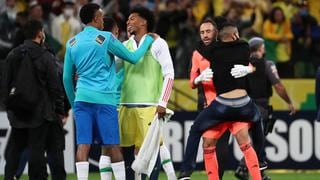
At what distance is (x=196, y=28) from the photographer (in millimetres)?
24891

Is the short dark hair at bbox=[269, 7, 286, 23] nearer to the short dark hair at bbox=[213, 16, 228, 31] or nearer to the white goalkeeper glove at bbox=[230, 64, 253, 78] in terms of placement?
the short dark hair at bbox=[213, 16, 228, 31]

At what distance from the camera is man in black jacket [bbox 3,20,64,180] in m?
14.9

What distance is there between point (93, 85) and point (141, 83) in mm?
1031

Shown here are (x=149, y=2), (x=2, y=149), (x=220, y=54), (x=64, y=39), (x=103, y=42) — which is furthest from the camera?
(x=149, y=2)

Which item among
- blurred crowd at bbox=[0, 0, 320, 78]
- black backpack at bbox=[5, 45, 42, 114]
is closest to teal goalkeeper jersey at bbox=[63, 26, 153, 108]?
black backpack at bbox=[5, 45, 42, 114]

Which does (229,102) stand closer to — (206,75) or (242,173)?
(206,75)

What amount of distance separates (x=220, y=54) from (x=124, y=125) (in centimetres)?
152

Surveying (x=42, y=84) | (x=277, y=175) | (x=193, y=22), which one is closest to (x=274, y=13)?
(x=193, y=22)

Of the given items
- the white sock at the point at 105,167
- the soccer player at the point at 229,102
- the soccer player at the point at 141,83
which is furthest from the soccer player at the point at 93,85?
the soccer player at the point at 229,102

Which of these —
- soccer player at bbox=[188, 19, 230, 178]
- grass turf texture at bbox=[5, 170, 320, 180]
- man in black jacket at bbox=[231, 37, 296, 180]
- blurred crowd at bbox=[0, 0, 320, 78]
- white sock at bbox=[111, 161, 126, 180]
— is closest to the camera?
white sock at bbox=[111, 161, 126, 180]

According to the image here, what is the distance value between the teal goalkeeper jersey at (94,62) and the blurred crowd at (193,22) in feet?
32.3

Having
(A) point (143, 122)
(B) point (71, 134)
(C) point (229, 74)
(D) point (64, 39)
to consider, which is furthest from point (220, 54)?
(D) point (64, 39)

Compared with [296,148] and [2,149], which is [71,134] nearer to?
[2,149]

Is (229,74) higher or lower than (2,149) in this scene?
higher
